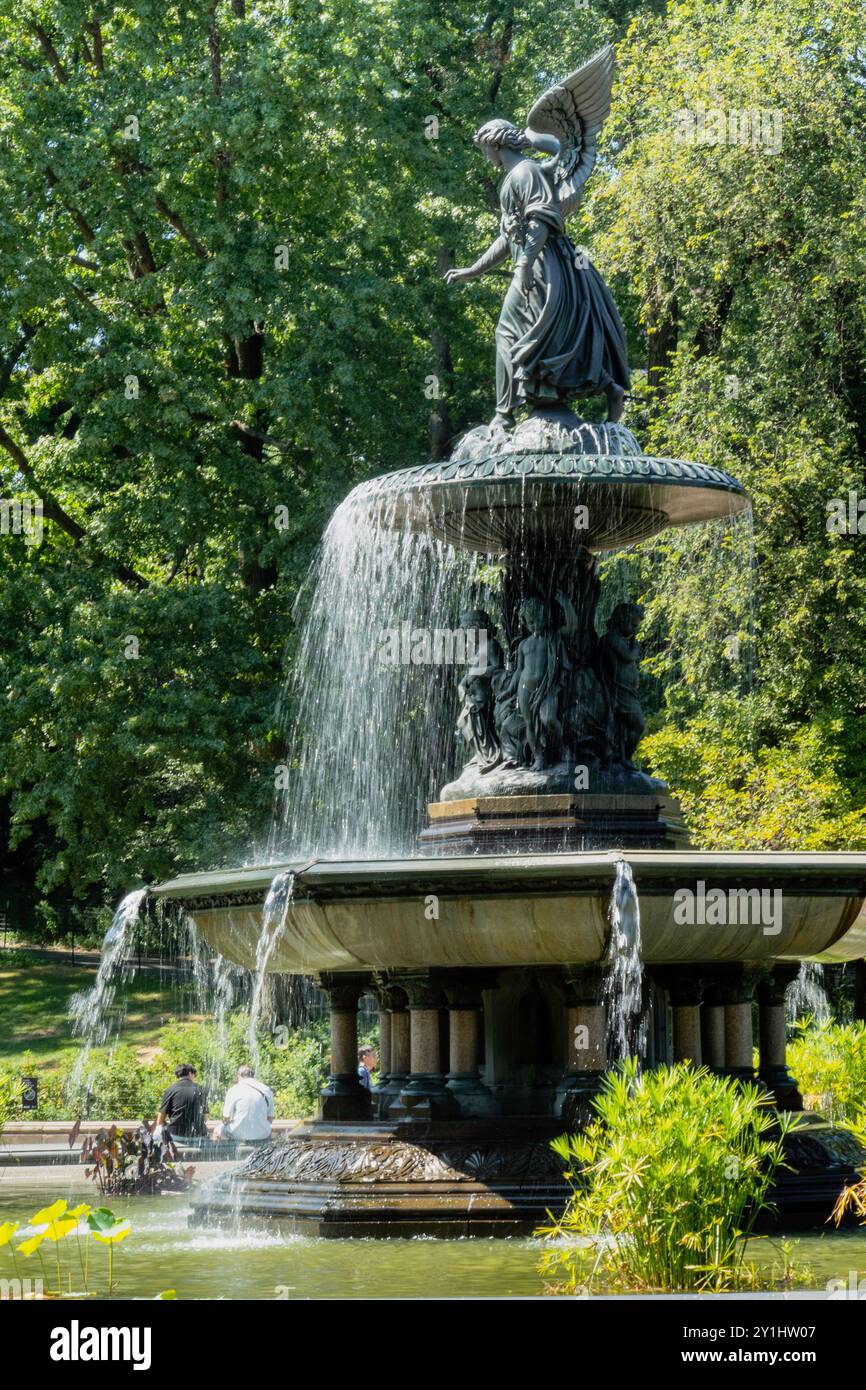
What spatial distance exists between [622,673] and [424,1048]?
3.03 m

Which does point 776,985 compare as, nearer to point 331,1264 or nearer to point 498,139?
point 331,1264

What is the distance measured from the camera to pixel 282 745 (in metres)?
28.8

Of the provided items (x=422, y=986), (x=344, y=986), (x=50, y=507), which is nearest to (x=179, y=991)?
(x=50, y=507)

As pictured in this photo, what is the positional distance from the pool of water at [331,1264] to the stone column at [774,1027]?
2.52m

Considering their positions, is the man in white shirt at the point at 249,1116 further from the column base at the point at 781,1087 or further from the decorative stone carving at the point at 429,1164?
the column base at the point at 781,1087

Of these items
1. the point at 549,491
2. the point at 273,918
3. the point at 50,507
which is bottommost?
the point at 273,918

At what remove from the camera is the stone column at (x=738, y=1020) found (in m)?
12.9

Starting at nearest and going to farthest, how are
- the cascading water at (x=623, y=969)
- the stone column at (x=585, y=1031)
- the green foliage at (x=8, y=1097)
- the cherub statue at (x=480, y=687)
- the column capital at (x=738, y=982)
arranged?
the cascading water at (x=623, y=969)
the stone column at (x=585, y=1031)
the column capital at (x=738, y=982)
the cherub statue at (x=480, y=687)
the green foliage at (x=8, y=1097)

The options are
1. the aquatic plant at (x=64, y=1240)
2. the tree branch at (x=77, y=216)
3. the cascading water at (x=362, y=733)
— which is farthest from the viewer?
the tree branch at (x=77, y=216)

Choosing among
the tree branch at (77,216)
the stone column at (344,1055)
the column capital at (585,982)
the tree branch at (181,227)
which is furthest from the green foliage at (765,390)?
the column capital at (585,982)

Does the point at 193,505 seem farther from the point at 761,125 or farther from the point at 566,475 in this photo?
the point at 566,475

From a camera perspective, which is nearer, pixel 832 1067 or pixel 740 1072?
pixel 740 1072

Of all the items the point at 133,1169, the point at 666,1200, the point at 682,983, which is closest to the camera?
the point at 666,1200

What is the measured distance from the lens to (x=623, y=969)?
11.6 meters
